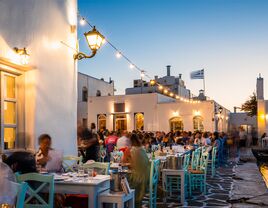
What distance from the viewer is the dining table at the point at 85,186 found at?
451 centimetres

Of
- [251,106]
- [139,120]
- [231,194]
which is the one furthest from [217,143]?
[251,106]

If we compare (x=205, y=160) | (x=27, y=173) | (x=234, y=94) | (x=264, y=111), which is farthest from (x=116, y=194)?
(x=234, y=94)

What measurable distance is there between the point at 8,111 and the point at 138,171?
297 centimetres

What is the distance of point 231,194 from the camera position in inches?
348

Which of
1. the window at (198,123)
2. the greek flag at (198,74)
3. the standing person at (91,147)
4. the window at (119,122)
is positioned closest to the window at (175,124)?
A: the window at (198,123)

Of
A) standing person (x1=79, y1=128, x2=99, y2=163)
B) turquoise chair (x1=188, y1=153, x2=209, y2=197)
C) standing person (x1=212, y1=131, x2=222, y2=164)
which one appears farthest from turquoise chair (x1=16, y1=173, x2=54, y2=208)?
standing person (x1=212, y1=131, x2=222, y2=164)

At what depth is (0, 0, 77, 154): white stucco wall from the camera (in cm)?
721

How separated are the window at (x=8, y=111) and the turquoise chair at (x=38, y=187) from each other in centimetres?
280

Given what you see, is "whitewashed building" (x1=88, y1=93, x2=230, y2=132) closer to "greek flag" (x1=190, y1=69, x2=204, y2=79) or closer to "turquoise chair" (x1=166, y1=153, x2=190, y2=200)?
"greek flag" (x1=190, y1=69, x2=204, y2=79)

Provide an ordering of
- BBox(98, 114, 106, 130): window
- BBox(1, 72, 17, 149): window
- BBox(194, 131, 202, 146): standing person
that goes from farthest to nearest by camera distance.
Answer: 1. BBox(98, 114, 106, 130): window
2. BBox(194, 131, 202, 146): standing person
3. BBox(1, 72, 17, 149): window

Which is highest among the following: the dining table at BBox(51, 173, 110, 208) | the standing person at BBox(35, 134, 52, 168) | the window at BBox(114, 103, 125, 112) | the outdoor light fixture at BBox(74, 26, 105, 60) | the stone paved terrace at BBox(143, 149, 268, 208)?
the outdoor light fixture at BBox(74, 26, 105, 60)

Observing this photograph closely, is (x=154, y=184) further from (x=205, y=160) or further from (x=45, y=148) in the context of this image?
(x=205, y=160)

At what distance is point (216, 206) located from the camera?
295 inches

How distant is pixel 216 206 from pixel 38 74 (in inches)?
182
